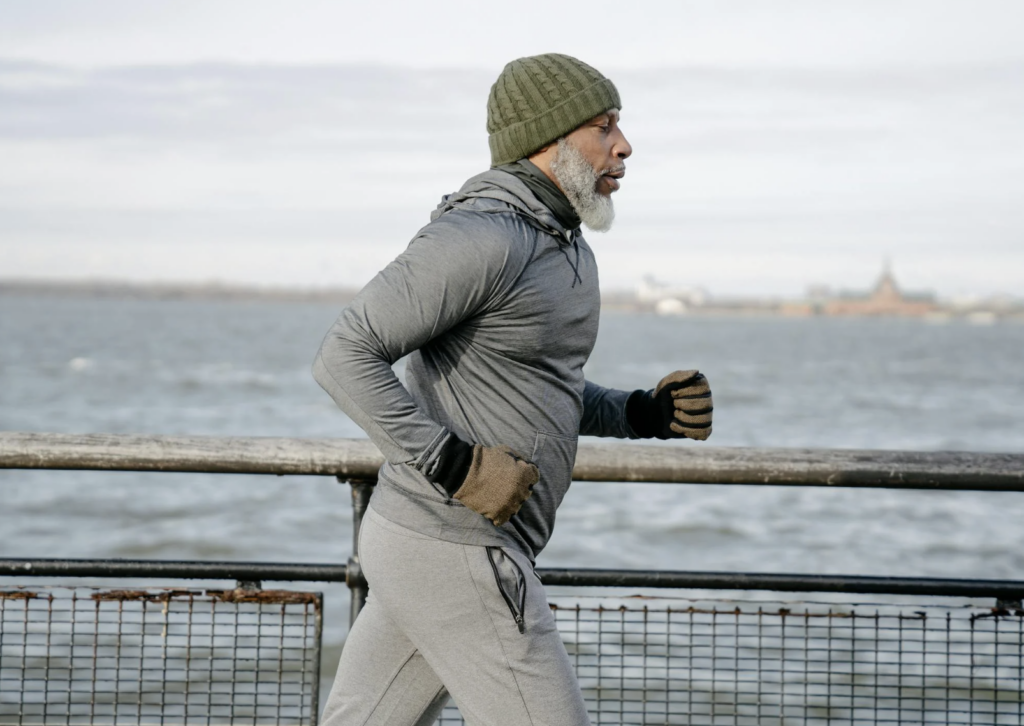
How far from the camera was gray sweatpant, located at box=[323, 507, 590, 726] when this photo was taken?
6.91ft

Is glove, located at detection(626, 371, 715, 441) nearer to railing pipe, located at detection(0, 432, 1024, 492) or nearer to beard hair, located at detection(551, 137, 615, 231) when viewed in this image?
railing pipe, located at detection(0, 432, 1024, 492)

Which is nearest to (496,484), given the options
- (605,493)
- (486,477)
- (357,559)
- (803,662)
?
(486,477)

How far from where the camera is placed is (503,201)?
217 cm

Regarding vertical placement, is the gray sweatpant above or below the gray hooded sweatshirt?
below

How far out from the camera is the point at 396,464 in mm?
2146

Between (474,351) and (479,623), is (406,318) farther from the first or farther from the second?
(479,623)

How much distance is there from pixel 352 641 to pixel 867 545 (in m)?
11.4

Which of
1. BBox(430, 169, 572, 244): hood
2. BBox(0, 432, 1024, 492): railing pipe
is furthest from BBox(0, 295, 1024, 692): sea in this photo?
BBox(430, 169, 572, 244): hood

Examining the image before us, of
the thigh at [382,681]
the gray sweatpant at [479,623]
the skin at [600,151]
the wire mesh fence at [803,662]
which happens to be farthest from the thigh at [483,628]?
the skin at [600,151]

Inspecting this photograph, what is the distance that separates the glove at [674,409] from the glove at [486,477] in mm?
546

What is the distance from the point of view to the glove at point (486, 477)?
201 centimetres

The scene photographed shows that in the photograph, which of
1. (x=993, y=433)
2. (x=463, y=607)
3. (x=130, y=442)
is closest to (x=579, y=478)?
(x=463, y=607)

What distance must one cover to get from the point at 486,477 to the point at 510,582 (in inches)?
9.3

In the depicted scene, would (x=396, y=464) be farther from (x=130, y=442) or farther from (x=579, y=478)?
(x=130, y=442)
